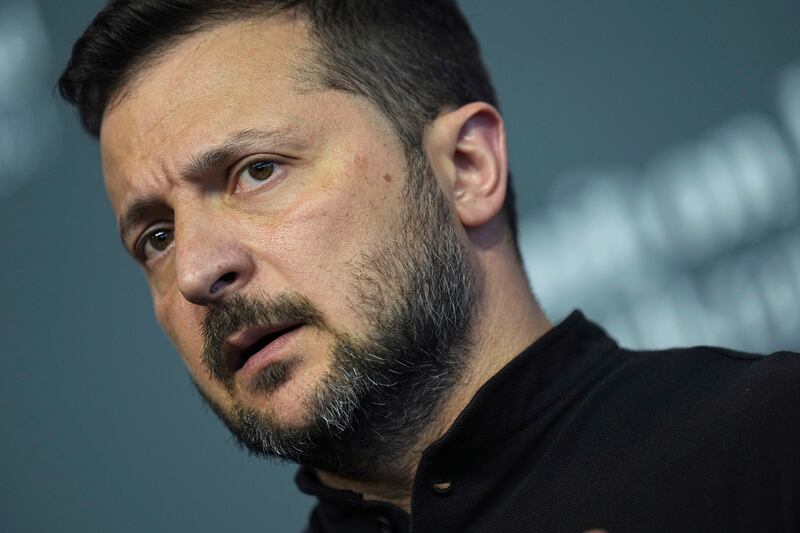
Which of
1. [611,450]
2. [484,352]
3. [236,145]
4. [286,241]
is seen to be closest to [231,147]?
[236,145]

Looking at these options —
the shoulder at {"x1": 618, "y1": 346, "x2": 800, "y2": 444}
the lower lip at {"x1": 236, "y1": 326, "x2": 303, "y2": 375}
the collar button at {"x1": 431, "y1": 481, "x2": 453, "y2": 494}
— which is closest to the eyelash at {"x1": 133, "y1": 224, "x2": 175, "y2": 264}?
the lower lip at {"x1": 236, "y1": 326, "x2": 303, "y2": 375}

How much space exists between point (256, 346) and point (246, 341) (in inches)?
1.1

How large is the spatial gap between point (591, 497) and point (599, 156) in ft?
4.13

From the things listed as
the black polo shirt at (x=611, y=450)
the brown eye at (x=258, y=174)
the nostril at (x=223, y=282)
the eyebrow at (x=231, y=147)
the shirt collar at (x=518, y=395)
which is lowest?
the black polo shirt at (x=611, y=450)

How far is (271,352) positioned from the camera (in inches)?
42.8

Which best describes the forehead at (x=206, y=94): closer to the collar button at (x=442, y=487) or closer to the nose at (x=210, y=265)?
the nose at (x=210, y=265)

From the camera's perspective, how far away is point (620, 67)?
2141 mm

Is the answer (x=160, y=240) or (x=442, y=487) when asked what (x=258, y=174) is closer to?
(x=160, y=240)

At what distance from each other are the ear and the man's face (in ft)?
0.18

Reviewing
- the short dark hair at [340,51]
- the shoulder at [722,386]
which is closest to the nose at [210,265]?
the short dark hair at [340,51]

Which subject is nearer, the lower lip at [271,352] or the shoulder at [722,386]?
the shoulder at [722,386]

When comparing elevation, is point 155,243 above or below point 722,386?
above

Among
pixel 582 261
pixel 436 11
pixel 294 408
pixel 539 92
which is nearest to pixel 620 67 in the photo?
pixel 539 92

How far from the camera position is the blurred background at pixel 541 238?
80.2 inches
